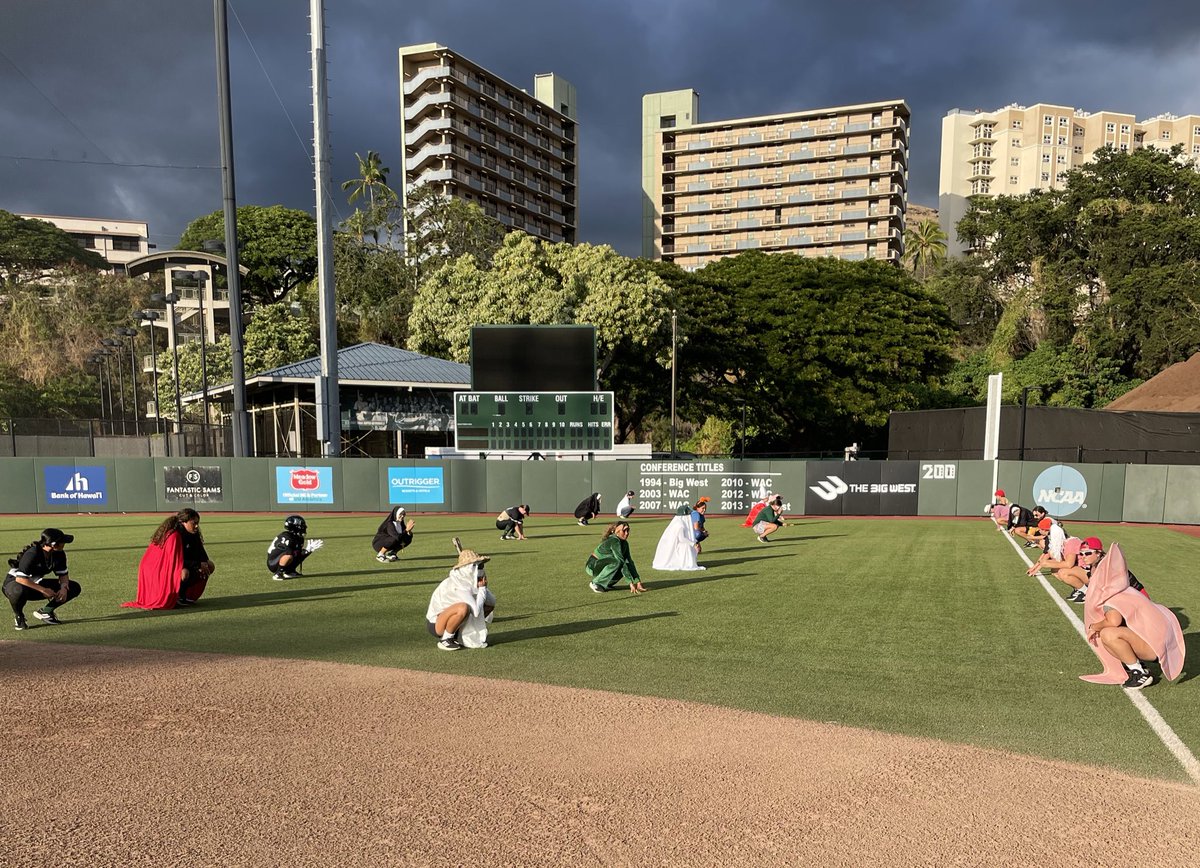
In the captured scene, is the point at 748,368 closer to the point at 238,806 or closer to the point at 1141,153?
the point at 1141,153

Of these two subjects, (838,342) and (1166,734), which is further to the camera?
(838,342)

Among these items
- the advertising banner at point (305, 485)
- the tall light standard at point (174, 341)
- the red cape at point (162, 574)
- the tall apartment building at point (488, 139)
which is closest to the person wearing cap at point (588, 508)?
the advertising banner at point (305, 485)

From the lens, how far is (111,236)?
95688 mm

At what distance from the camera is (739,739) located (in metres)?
6.11

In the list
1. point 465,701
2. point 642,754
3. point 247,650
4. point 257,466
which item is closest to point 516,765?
point 642,754

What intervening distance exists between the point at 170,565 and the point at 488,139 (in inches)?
3090

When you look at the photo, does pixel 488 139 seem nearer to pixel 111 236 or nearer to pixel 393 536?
pixel 111 236

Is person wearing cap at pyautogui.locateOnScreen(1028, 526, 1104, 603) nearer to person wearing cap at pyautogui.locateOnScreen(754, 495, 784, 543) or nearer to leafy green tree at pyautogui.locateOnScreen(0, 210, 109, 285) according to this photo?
person wearing cap at pyautogui.locateOnScreen(754, 495, 784, 543)

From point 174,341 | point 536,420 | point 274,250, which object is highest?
point 274,250

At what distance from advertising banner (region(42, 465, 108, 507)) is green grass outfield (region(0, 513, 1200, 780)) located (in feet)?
42.6

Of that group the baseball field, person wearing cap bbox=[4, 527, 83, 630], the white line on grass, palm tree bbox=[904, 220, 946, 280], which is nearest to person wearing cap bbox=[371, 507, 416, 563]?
the baseball field

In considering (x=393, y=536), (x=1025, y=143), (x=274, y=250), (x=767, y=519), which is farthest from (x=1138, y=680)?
(x=1025, y=143)

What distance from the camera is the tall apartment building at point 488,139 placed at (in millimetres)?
76375

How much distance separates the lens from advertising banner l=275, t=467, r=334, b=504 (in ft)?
98.4
